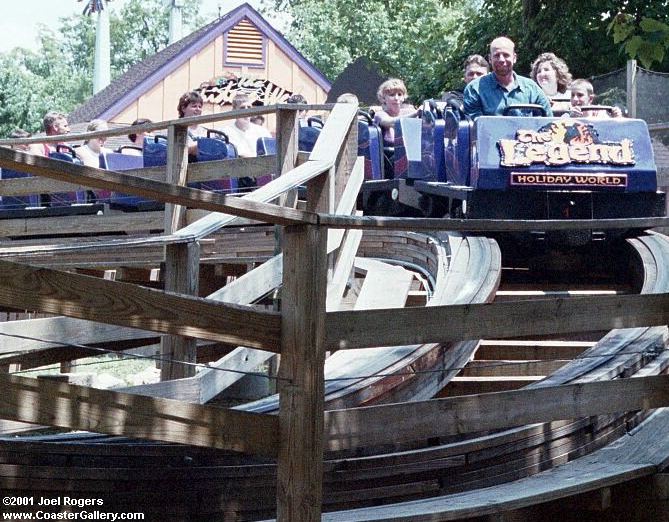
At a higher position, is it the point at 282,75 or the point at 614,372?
the point at 282,75

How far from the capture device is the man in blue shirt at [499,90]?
8.62 metres

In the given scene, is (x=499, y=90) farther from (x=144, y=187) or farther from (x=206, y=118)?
(x=144, y=187)

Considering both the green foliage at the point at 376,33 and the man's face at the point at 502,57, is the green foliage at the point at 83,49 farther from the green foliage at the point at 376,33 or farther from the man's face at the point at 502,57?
the man's face at the point at 502,57

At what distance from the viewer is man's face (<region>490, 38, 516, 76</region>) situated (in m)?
8.57

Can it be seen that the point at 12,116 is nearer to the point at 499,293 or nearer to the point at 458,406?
the point at 499,293

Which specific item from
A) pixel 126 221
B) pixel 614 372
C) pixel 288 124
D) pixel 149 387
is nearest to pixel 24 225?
pixel 126 221

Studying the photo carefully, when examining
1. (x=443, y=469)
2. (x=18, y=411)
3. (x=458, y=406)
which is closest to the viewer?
(x=18, y=411)

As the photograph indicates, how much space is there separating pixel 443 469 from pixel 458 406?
1.68ft

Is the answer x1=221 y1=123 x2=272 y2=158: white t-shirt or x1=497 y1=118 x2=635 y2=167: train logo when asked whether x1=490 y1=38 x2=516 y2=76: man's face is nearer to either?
x1=497 y1=118 x2=635 y2=167: train logo

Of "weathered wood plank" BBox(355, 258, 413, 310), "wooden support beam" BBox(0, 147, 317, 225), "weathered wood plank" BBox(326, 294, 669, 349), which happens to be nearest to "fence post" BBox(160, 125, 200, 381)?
"weathered wood plank" BBox(355, 258, 413, 310)

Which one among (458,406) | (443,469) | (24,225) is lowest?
(443,469)

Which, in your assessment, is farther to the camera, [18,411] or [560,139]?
[560,139]

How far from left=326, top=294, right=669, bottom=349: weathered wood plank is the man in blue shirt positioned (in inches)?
168

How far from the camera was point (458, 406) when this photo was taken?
4.02 metres
